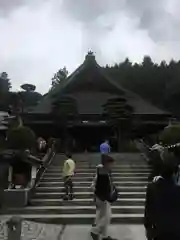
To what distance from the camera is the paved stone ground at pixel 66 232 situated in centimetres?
978

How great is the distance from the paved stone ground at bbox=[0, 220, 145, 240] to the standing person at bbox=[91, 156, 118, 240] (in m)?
0.87

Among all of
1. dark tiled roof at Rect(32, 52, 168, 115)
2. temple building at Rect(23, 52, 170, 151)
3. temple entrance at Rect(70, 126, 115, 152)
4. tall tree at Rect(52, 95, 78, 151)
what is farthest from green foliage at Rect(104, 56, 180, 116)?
tall tree at Rect(52, 95, 78, 151)

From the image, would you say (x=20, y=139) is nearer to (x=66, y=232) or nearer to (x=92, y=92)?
(x=66, y=232)

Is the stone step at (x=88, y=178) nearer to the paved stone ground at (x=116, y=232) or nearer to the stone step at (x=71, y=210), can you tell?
the stone step at (x=71, y=210)

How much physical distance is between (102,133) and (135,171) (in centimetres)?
1306

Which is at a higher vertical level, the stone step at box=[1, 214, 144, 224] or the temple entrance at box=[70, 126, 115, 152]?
the temple entrance at box=[70, 126, 115, 152]

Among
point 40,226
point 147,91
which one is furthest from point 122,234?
point 147,91

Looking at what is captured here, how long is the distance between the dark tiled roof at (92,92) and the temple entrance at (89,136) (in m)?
1.43

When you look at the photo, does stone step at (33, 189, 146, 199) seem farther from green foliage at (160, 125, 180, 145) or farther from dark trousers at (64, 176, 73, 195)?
green foliage at (160, 125, 180, 145)

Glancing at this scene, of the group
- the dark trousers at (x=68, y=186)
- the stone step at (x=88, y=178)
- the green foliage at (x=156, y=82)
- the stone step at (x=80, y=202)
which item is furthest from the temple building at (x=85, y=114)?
the stone step at (x=80, y=202)

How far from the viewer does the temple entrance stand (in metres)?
31.8

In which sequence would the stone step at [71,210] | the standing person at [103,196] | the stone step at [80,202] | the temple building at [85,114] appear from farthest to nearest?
1. the temple building at [85,114]
2. the stone step at [80,202]
3. the stone step at [71,210]
4. the standing person at [103,196]

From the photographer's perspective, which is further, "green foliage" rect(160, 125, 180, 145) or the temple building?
the temple building

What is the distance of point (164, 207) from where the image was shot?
434 centimetres
